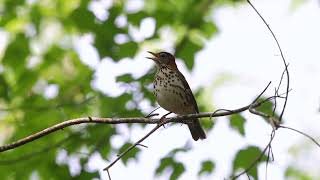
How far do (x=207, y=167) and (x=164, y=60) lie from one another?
1443 millimetres

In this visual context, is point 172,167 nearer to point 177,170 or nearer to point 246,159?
point 177,170

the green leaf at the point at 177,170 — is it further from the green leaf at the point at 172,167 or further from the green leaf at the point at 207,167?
the green leaf at the point at 207,167

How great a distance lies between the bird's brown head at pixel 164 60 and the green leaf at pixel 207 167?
1263 mm

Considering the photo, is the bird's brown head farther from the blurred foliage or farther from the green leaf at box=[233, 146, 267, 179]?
the blurred foliage

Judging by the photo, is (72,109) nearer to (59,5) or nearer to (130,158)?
(130,158)

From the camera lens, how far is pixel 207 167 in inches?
224

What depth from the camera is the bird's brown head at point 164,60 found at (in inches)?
259

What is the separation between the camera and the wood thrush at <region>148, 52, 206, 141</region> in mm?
6152

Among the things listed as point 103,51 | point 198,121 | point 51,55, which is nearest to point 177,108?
point 198,121

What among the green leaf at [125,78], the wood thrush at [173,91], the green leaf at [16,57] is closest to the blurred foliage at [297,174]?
the wood thrush at [173,91]

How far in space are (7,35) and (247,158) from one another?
4149 mm

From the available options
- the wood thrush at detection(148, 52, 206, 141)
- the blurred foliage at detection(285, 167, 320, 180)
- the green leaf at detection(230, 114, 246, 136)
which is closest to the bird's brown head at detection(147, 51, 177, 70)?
the wood thrush at detection(148, 52, 206, 141)

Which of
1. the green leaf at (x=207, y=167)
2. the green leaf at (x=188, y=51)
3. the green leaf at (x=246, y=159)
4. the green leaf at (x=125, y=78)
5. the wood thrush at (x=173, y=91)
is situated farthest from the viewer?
the green leaf at (x=188, y=51)

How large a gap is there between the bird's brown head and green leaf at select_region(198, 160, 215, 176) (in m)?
1.26
